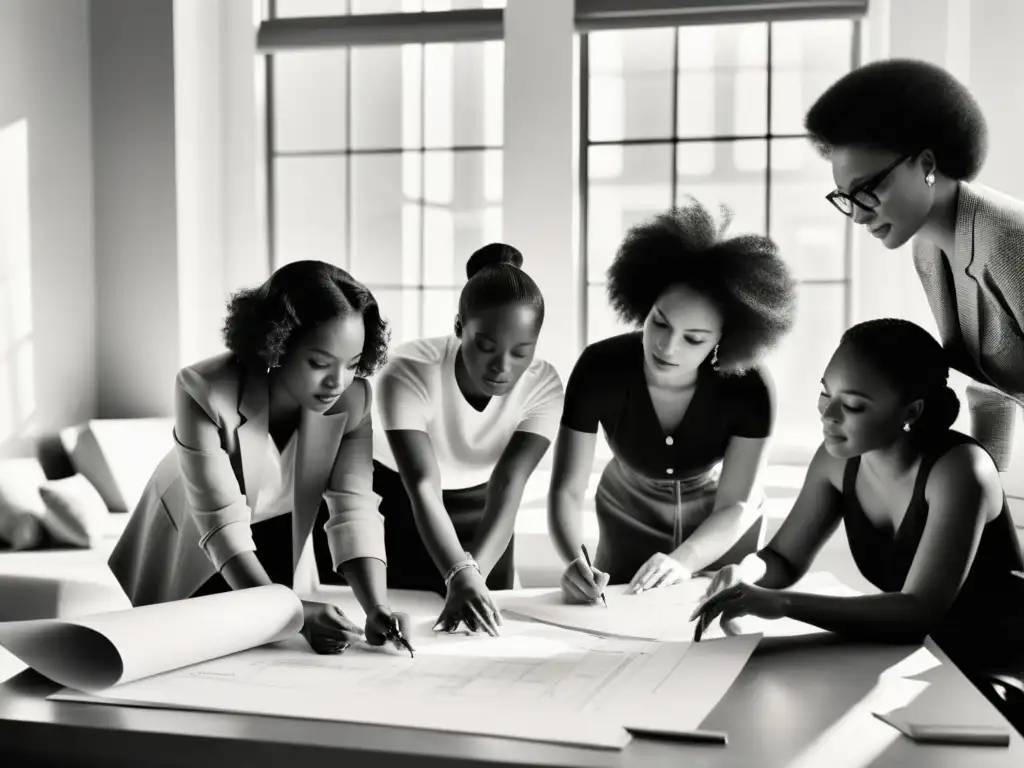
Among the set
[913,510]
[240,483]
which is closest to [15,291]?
[240,483]

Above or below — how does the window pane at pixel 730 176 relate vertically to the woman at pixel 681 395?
above

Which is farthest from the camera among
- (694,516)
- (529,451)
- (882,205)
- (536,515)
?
(536,515)

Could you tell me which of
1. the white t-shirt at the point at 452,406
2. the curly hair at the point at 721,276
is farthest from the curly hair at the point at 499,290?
the curly hair at the point at 721,276

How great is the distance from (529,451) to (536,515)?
1.75m

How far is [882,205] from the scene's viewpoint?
154 cm

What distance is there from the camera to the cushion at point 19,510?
11.4ft

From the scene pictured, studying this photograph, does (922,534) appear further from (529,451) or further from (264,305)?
(264,305)

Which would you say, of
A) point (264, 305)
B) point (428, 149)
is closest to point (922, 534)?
point (264, 305)

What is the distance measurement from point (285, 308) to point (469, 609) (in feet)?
1.76

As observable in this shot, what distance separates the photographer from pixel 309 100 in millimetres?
4566

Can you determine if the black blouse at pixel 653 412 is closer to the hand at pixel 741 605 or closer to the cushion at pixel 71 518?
the hand at pixel 741 605

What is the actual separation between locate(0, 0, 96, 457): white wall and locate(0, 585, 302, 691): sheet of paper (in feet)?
10.0

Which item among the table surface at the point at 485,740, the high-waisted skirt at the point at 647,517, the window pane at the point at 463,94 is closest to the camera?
the table surface at the point at 485,740

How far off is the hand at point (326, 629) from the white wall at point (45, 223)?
3.02m
